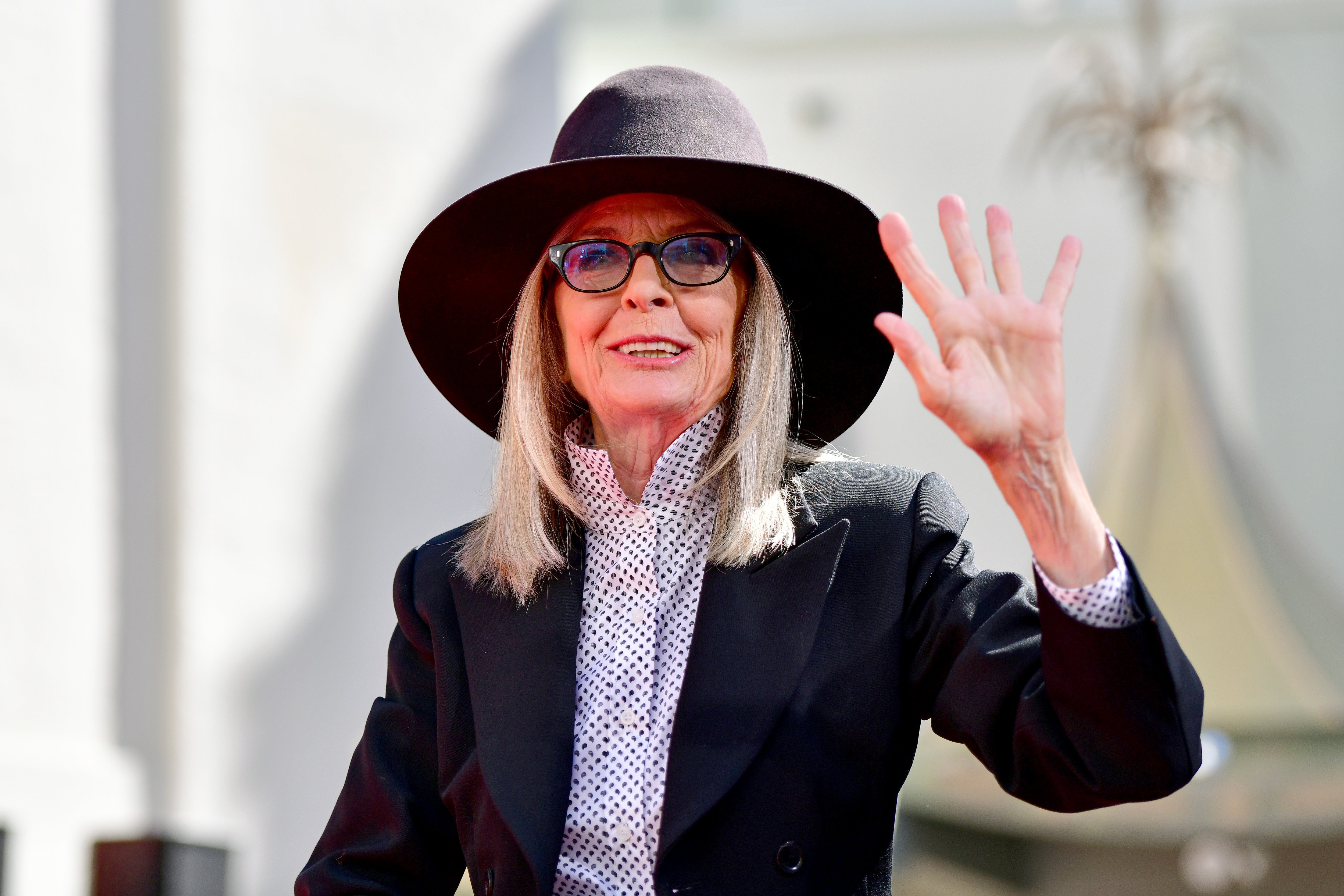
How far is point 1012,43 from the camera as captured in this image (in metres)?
9.16

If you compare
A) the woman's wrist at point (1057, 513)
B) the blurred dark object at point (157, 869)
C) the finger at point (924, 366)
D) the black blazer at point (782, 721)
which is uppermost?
the finger at point (924, 366)

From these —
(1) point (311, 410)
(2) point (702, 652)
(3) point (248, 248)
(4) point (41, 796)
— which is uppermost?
(3) point (248, 248)

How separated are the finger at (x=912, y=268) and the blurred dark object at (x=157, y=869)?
9.30ft

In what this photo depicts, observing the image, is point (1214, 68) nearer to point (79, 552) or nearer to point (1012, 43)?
point (1012, 43)

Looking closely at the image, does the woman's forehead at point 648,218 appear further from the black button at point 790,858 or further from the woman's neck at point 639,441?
the black button at point 790,858

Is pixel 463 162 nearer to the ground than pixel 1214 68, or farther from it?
nearer to the ground

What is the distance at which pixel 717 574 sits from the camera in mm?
1938

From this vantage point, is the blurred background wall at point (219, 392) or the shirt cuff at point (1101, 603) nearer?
the shirt cuff at point (1101, 603)

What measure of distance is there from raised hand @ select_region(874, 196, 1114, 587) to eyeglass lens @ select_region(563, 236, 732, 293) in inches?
20.8

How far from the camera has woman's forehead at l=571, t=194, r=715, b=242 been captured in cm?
207

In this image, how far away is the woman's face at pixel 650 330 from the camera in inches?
79.1

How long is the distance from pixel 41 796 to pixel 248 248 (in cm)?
159

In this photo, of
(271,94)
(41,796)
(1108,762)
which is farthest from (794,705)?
(271,94)

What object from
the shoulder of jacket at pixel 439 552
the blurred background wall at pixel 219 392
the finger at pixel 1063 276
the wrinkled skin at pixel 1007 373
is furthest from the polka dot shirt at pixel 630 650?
the blurred background wall at pixel 219 392
